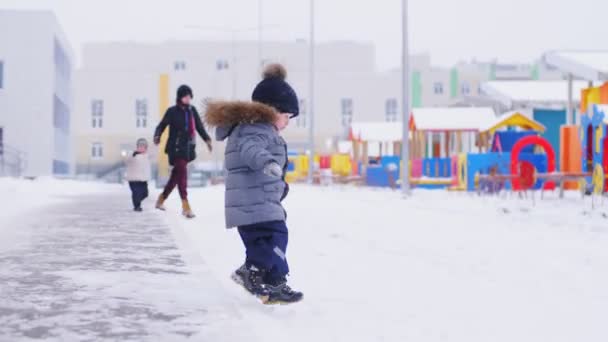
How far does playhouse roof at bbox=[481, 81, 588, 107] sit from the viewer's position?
88.3ft

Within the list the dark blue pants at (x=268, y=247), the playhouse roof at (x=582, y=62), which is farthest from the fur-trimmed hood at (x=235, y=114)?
the playhouse roof at (x=582, y=62)

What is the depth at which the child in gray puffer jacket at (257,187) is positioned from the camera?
207 inches

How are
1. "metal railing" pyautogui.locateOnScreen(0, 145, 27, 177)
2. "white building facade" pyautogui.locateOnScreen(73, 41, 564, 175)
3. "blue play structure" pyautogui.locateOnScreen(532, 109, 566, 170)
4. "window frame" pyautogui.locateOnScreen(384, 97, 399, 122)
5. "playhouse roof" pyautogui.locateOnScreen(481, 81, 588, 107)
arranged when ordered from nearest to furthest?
"playhouse roof" pyautogui.locateOnScreen(481, 81, 588, 107)
"blue play structure" pyautogui.locateOnScreen(532, 109, 566, 170)
"metal railing" pyautogui.locateOnScreen(0, 145, 27, 177)
"white building facade" pyautogui.locateOnScreen(73, 41, 564, 175)
"window frame" pyautogui.locateOnScreen(384, 97, 399, 122)

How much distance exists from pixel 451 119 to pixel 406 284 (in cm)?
2558

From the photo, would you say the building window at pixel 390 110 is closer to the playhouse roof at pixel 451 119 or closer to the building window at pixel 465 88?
the building window at pixel 465 88

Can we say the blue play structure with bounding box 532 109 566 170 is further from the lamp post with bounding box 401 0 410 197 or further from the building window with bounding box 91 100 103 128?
the building window with bounding box 91 100 103 128

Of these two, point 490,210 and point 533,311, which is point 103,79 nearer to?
point 490,210

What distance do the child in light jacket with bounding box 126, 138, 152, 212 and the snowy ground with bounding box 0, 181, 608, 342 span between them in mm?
3236

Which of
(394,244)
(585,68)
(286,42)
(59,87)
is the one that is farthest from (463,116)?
(286,42)


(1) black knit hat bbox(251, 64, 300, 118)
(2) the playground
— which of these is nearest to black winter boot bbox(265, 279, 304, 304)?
(1) black knit hat bbox(251, 64, 300, 118)

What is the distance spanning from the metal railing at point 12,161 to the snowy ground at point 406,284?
113 ft

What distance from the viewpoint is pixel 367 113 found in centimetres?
8294

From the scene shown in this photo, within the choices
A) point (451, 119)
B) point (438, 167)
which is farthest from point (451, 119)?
point (438, 167)

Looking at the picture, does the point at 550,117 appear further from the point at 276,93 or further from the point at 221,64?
the point at 221,64
